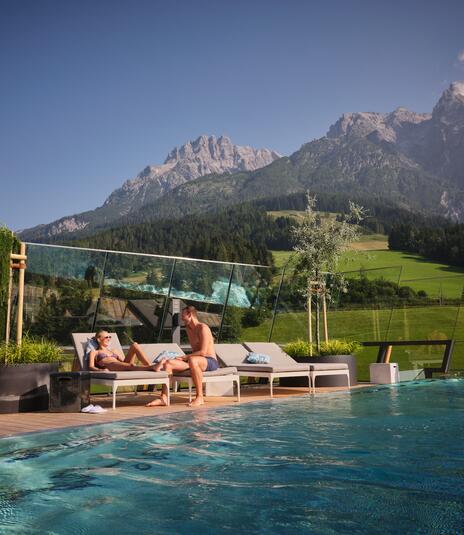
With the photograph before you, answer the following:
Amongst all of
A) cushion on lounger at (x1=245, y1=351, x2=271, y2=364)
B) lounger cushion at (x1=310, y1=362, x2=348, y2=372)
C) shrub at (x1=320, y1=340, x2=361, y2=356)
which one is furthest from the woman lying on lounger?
shrub at (x1=320, y1=340, x2=361, y2=356)

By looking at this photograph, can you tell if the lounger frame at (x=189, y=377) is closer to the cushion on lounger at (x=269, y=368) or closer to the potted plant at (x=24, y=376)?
the cushion on lounger at (x=269, y=368)

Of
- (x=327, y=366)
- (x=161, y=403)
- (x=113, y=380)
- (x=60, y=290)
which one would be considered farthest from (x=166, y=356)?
(x=327, y=366)

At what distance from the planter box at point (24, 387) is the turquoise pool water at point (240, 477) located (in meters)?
1.44

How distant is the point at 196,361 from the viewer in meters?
7.11

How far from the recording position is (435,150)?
18350 cm

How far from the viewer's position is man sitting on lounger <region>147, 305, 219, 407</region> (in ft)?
23.1

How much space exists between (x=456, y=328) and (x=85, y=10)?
14223 mm

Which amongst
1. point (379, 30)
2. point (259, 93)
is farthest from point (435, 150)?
point (379, 30)

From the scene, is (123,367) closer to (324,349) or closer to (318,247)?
(324,349)

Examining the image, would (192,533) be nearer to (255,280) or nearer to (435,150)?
(255,280)

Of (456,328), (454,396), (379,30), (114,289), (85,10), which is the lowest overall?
(454,396)

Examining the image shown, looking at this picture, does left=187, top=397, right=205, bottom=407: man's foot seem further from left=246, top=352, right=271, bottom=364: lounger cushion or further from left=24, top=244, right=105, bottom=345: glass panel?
left=24, top=244, right=105, bottom=345: glass panel

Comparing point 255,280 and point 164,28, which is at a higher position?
point 164,28

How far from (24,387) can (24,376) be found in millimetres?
132
